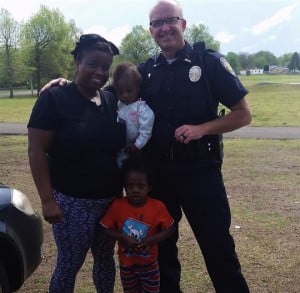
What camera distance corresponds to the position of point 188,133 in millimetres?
2939

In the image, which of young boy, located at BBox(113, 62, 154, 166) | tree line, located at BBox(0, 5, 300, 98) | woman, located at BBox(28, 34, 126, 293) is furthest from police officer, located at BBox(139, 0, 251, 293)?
tree line, located at BBox(0, 5, 300, 98)

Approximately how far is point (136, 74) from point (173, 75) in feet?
0.83

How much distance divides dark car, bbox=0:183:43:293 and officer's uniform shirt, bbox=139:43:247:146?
996mm

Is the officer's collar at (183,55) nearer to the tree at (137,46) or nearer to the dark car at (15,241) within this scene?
the dark car at (15,241)

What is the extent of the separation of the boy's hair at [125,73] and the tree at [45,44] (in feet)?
161

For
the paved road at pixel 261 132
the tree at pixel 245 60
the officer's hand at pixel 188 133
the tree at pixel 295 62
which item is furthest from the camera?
the tree at pixel 245 60

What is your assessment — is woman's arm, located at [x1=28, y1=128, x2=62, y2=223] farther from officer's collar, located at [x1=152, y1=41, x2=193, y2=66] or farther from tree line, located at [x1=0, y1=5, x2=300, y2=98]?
tree line, located at [x1=0, y1=5, x2=300, y2=98]

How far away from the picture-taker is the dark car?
3021mm

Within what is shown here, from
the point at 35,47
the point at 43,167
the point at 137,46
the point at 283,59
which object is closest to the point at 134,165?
the point at 43,167

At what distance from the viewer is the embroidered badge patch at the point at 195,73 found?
306 cm

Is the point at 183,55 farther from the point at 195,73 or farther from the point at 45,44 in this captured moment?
the point at 45,44

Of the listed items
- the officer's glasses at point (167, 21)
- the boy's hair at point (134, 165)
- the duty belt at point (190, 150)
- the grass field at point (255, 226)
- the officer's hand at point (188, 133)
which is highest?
the officer's glasses at point (167, 21)

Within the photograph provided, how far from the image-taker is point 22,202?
3.30 meters

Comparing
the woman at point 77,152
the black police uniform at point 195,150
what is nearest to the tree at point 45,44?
the black police uniform at point 195,150
